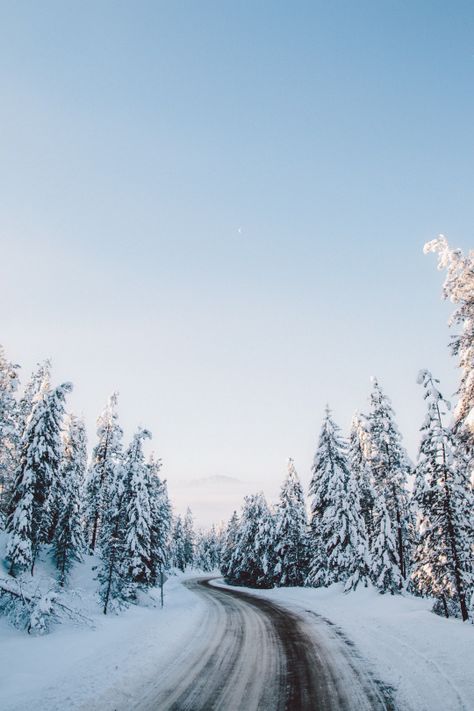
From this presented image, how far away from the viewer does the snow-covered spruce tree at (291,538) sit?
40750 millimetres

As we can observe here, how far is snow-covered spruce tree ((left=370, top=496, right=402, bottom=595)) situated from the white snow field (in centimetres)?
785

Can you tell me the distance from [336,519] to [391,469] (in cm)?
603

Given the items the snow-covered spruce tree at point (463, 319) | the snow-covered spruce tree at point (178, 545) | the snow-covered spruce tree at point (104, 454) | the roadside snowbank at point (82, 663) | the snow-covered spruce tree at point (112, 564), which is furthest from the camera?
Answer: the snow-covered spruce tree at point (178, 545)

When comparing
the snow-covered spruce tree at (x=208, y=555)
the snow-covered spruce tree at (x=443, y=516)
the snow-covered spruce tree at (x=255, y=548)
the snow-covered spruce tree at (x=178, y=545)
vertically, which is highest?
the snow-covered spruce tree at (x=443, y=516)

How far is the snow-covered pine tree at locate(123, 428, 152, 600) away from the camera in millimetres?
25359

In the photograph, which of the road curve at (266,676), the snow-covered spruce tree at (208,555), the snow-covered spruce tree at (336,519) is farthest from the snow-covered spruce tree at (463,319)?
the snow-covered spruce tree at (208,555)

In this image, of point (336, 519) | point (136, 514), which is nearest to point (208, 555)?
point (336, 519)

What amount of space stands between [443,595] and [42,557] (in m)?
31.9

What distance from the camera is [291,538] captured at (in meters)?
41.1

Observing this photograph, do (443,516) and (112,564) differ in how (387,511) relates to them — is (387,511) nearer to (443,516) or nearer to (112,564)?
(443,516)

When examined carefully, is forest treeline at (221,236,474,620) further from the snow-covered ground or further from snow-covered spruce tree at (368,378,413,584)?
the snow-covered ground

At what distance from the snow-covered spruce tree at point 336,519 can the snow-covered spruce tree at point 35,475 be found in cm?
2017

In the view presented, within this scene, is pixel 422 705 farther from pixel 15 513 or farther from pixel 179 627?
pixel 15 513

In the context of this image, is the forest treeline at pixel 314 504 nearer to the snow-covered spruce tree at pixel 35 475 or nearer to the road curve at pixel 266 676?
the snow-covered spruce tree at pixel 35 475
